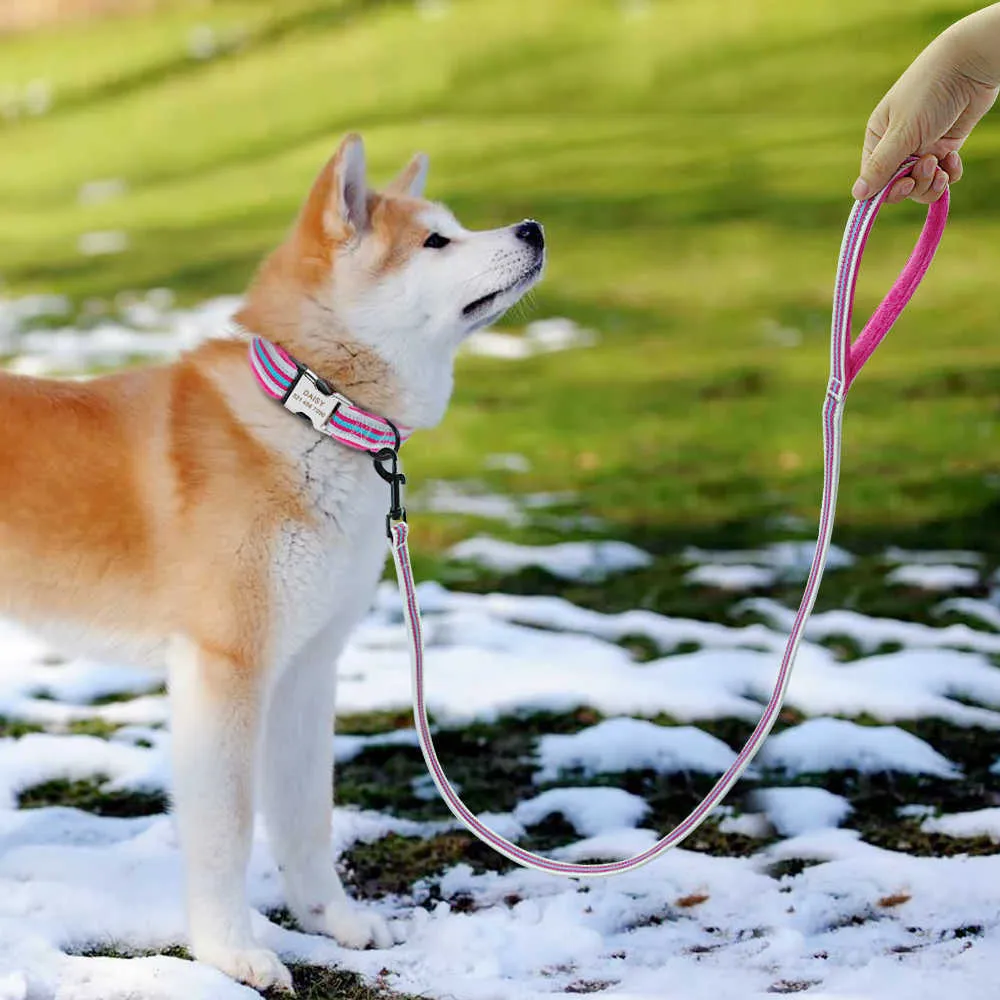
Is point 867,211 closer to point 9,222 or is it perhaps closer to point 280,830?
point 280,830

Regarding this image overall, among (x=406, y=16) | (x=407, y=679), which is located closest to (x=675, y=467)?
(x=407, y=679)

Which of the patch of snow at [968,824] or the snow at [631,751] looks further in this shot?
the snow at [631,751]

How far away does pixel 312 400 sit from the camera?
3359 millimetres

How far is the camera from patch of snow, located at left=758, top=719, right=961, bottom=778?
4695 mm

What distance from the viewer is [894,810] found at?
4.39m

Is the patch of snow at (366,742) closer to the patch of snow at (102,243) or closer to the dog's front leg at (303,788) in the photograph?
the dog's front leg at (303,788)

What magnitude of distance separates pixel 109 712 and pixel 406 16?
21155 millimetres

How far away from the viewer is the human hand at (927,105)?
3.11 metres

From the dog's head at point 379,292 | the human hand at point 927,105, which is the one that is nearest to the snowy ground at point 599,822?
the dog's head at point 379,292

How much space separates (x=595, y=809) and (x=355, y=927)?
3.55 feet

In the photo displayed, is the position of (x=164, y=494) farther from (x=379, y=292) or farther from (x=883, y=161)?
(x=883, y=161)

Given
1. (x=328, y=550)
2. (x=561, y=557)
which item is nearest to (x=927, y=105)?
(x=328, y=550)

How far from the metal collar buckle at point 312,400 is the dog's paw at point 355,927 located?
4.08ft

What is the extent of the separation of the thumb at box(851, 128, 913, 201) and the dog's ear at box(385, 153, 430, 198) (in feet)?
4.16
